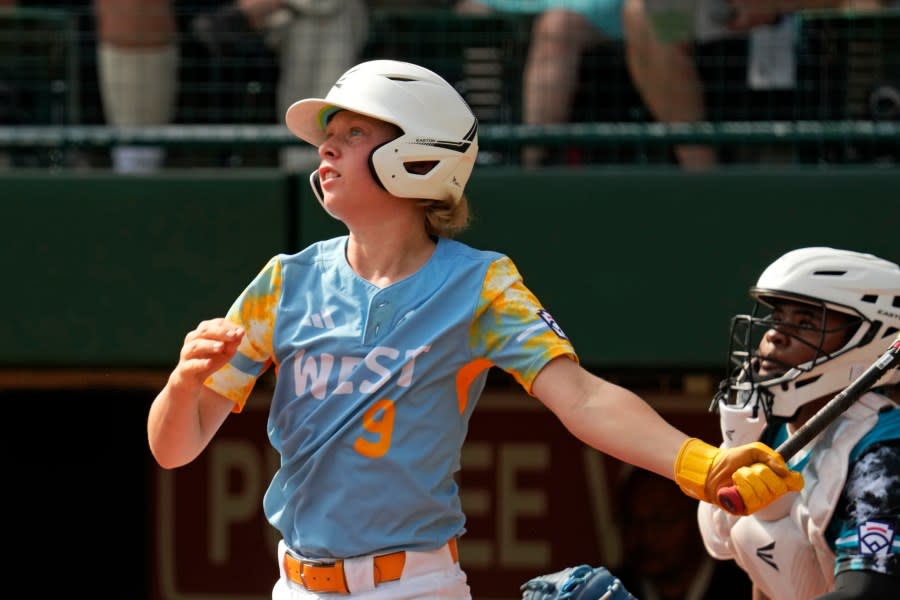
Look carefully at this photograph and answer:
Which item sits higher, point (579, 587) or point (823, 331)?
point (823, 331)

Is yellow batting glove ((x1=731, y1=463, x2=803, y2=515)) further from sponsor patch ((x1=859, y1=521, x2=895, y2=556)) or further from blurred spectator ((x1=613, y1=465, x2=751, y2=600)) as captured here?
blurred spectator ((x1=613, y1=465, x2=751, y2=600))

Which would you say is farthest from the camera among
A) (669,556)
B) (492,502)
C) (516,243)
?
Answer: (492,502)

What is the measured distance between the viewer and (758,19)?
548 centimetres

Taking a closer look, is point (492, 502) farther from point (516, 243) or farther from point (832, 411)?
point (832, 411)

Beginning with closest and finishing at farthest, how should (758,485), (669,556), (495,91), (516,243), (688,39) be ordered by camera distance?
(758,485), (516,243), (688,39), (495,91), (669,556)

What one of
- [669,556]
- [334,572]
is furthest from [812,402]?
[669,556]

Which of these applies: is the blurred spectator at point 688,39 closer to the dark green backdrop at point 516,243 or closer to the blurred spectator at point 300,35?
the dark green backdrop at point 516,243

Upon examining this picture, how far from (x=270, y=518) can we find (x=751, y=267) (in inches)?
103

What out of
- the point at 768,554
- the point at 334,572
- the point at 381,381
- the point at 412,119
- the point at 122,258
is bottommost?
the point at 768,554

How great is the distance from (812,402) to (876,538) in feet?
1.53

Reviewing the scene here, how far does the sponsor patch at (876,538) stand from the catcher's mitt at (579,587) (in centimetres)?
49

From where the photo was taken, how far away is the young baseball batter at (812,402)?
130 inches

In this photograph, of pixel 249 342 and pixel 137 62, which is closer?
pixel 249 342

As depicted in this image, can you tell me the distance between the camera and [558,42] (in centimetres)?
555
